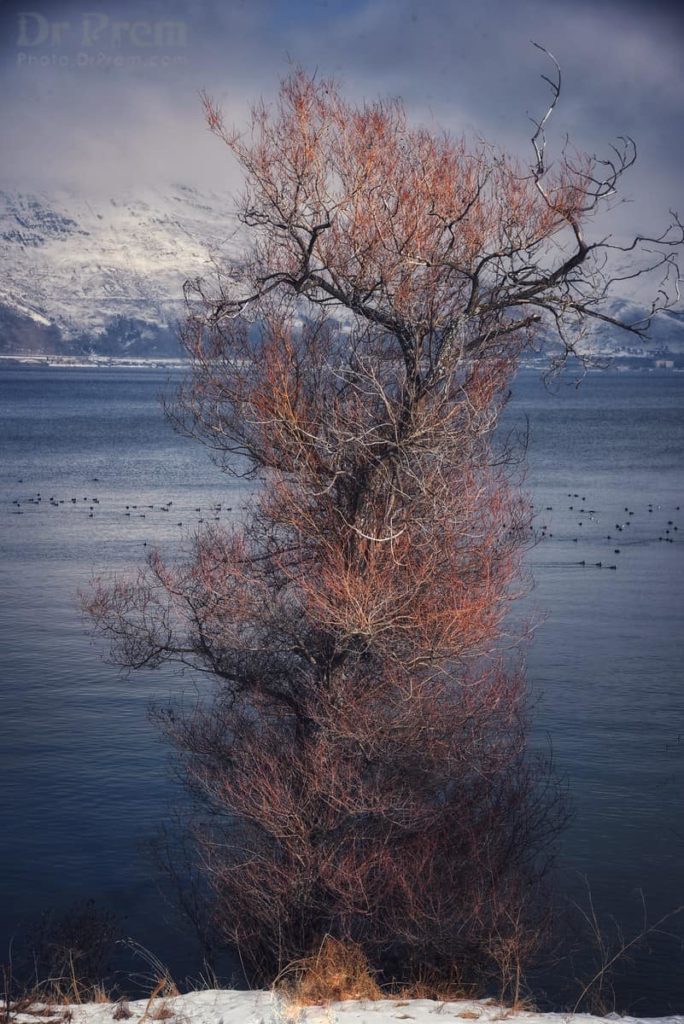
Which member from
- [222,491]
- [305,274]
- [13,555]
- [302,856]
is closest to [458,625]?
[302,856]

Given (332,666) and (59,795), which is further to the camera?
(59,795)

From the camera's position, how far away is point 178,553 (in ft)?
132

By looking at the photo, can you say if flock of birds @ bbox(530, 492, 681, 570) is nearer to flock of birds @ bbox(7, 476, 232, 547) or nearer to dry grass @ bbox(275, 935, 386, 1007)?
flock of birds @ bbox(7, 476, 232, 547)

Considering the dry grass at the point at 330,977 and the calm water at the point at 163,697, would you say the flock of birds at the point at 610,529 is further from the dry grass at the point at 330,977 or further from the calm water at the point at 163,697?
the dry grass at the point at 330,977

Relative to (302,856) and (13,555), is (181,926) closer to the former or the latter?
(302,856)

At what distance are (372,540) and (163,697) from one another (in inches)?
530

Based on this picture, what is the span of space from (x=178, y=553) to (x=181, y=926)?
2225 cm

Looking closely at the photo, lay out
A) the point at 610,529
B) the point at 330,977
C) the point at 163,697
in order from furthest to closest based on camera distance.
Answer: the point at 610,529
the point at 163,697
the point at 330,977

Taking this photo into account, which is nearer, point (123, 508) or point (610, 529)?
point (610, 529)

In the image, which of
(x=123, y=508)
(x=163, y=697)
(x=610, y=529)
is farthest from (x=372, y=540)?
(x=123, y=508)

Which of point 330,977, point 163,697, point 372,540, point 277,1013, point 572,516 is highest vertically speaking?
point 372,540

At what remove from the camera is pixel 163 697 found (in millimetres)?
27750

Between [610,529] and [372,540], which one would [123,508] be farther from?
[372,540]

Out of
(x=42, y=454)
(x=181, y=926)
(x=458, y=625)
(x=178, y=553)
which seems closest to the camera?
(x=458, y=625)
